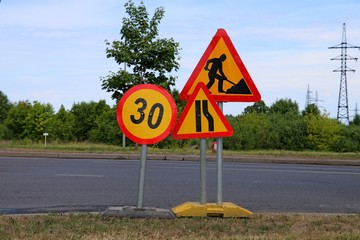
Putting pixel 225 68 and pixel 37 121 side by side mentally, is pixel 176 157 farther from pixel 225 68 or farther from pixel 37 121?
pixel 37 121

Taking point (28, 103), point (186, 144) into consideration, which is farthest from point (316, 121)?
point (28, 103)

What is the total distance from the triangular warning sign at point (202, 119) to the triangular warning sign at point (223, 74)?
17cm

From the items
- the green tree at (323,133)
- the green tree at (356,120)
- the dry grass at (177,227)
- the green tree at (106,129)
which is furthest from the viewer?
the green tree at (356,120)

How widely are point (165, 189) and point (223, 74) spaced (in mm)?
3954

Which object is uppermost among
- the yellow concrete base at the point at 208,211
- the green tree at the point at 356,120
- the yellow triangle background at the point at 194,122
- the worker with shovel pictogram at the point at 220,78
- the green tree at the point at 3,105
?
the green tree at the point at 3,105

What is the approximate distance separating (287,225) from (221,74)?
1.91 metres

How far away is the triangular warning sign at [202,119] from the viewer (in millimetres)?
7012

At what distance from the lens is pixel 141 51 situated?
24.6m

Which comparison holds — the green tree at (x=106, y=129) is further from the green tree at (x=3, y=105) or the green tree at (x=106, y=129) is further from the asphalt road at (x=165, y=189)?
the green tree at (x=3, y=105)

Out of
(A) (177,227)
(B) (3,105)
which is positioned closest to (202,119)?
(A) (177,227)

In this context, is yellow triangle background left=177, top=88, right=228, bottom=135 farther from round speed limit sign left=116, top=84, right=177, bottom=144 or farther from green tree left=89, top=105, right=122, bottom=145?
green tree left=89, top=105, right=122, bottom=145

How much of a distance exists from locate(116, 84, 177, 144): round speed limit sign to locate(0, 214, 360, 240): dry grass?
0.98 meters

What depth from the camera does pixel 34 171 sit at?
1373 centimetres

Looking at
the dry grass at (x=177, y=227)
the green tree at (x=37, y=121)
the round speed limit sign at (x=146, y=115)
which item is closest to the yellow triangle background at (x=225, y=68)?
the round speed limit sign at (x=146, y=115)
